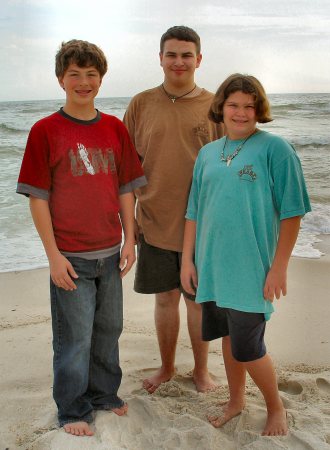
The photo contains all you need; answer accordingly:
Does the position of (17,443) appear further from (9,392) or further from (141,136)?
(141,136)

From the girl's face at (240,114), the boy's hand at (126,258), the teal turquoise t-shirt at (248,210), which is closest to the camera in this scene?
the teal turquoise t-shirt at (248,210)

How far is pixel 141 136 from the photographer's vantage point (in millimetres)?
2689

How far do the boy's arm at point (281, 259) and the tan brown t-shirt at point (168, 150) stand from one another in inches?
26.2

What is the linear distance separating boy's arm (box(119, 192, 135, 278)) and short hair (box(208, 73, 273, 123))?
60cm

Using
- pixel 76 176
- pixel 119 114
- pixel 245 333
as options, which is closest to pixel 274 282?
pixel 245 333

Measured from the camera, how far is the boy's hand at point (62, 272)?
7.10 ft

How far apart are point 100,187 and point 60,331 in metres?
0.65

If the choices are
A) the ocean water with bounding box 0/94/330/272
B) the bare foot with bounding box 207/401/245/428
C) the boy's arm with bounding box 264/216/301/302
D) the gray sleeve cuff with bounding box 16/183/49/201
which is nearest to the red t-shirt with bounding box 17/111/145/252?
the gray sleeve cuff with bounding box 16/183/49/201

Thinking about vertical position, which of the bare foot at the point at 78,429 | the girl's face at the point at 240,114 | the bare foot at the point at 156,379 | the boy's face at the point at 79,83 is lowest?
the bare foot at the point at 156,379

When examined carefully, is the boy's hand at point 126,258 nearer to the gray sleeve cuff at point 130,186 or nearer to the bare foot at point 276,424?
the gray sleeve cuff at point 130,186

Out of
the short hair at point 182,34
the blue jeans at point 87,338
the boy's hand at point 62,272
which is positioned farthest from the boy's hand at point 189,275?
the short hair at point 182,34

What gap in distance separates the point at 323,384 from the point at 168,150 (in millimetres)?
1503

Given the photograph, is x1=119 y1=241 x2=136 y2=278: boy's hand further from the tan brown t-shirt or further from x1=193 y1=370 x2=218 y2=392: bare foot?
x1=193 y1=370 x2=218 y2=392: bare foot

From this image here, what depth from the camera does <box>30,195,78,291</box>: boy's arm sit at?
7.02ft
